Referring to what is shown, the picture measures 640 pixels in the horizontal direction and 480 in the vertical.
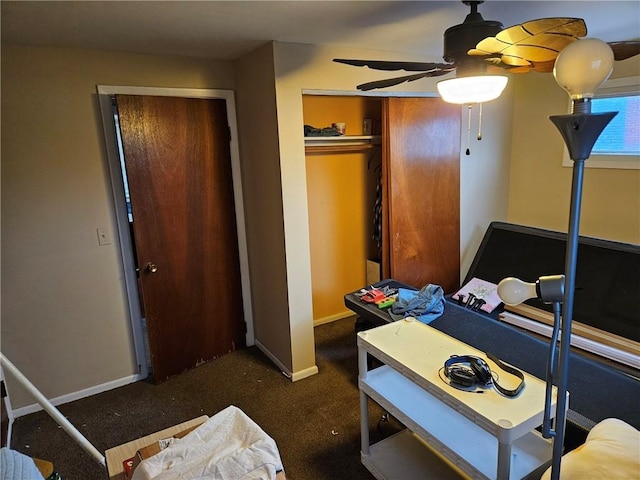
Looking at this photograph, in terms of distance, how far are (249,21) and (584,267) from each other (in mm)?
2858

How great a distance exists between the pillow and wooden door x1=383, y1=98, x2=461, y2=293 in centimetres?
214

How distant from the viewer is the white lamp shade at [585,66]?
34.0 inches

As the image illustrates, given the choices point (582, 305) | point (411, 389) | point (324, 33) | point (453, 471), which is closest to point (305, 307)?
point (411, 389)

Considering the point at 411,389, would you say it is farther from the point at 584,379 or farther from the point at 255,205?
the point at 255,205

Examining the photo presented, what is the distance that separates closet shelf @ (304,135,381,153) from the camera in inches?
134

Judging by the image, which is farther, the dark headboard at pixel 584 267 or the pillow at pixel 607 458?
the dark headboard at pixel 584 267

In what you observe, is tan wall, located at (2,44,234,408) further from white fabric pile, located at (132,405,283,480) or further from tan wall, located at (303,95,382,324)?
white fabric pile, located at (132,405,283,480)

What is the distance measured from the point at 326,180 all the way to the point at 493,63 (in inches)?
83.2

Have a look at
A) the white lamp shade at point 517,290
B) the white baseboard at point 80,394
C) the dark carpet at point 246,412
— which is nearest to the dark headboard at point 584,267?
the dark carpet at point 246,412

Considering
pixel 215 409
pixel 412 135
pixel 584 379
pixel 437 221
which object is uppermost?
pixel 412 135

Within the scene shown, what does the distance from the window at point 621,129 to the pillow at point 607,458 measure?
7.85ft

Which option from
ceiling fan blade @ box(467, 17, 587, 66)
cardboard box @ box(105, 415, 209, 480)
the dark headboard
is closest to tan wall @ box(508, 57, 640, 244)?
the dark headboard

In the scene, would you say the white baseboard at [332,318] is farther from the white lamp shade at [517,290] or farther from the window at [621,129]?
the white lamp shade at [517,290]

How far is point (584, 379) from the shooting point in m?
1.92
